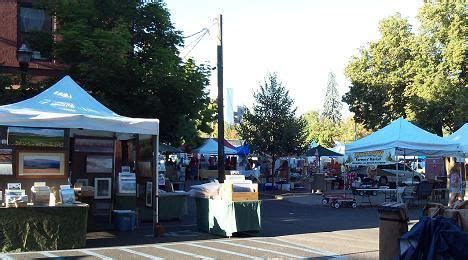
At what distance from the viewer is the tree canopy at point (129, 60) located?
1627 centimetres

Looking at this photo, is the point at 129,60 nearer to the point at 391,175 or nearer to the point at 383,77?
the point at 391,175

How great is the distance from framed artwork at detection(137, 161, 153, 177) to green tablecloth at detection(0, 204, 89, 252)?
10.3 ft

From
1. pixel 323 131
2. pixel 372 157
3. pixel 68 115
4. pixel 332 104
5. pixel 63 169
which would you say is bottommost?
pixel 63 169

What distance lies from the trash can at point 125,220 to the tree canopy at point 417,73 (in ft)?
80.5

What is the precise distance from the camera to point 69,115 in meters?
11.3

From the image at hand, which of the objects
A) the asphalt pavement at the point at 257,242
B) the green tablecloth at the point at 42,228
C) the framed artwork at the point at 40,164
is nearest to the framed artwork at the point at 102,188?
the asphalt pavement at the point at 257,242

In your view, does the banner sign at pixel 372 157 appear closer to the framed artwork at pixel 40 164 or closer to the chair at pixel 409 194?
the chair at pixel 409 194

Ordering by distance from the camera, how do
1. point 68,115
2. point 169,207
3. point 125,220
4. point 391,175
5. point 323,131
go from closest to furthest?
point 68,115 < point 125,220 < point 169,207 < point 391,175 < point 323,131

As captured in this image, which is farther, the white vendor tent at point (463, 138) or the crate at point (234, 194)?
the white vendor tent at point (463, 138)

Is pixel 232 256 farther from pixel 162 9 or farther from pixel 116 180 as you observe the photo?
pixel 162 9

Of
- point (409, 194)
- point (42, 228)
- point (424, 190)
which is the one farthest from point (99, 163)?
point (424, 190)

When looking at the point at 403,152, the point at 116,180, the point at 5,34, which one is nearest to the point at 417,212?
the point at 403,152

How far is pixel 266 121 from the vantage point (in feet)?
91.9

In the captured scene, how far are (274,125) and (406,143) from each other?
9.66 m
